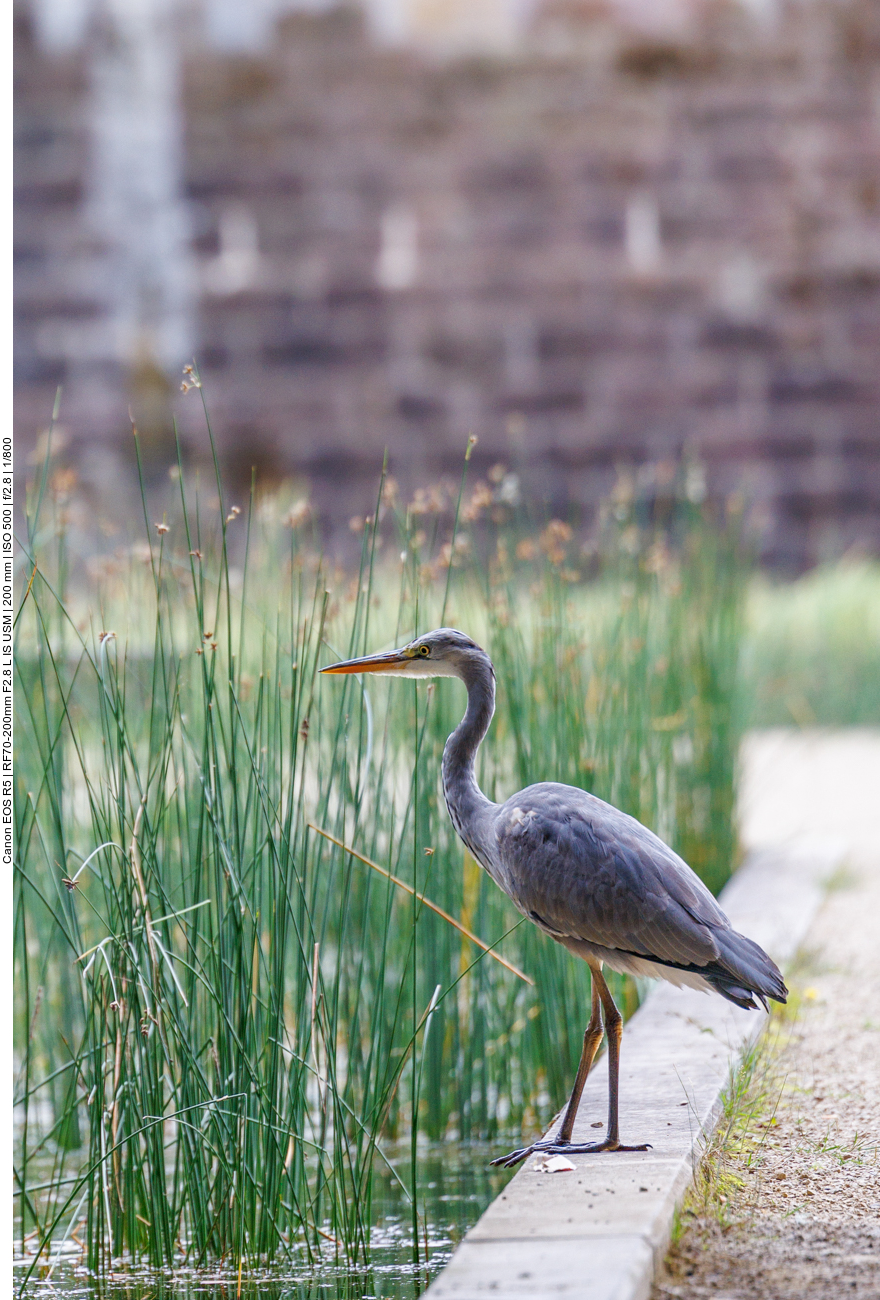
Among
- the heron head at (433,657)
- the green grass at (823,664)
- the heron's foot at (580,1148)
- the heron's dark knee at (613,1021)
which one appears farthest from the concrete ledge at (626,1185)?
the green grass at (823,664)

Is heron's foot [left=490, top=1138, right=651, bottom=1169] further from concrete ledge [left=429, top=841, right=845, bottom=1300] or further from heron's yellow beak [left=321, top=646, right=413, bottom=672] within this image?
heron's yellow beak [left=321, top=646, right=413, bottom=672]

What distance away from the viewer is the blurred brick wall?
364 inches

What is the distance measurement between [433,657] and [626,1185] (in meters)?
0.73

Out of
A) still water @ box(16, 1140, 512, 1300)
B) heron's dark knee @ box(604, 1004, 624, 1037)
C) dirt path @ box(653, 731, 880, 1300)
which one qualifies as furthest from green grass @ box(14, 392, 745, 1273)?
dirt path @ box(653, 731, 880, 1300)

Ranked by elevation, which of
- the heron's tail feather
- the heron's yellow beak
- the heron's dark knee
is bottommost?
the heron's dark knee

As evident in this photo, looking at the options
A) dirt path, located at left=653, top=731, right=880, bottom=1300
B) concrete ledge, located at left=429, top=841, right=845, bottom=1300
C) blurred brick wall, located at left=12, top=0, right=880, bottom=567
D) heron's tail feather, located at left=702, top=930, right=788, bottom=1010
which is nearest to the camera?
concrete ledge, located at left=429, top=841, right=845, bottom=1300

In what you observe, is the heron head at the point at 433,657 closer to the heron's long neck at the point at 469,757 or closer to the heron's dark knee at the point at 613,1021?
the heron's long neck at the point at 469,757

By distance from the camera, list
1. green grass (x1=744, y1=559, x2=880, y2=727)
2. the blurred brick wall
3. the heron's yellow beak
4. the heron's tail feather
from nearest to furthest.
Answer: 1. the heron's tail feather
2. the heron's yellow beak
3. green grass (x1=744, y1=559, x2=880, y2=727)
4. the blurred brick wall

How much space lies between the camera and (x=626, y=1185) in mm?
1863

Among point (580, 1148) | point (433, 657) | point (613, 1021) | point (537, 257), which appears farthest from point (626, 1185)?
point (537, 257)

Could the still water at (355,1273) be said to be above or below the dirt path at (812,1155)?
below

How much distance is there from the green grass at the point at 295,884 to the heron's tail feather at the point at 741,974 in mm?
391

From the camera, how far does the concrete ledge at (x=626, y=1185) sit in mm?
1605

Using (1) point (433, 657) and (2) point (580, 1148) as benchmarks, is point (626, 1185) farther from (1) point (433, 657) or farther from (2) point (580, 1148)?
(1) point (433, 657)
